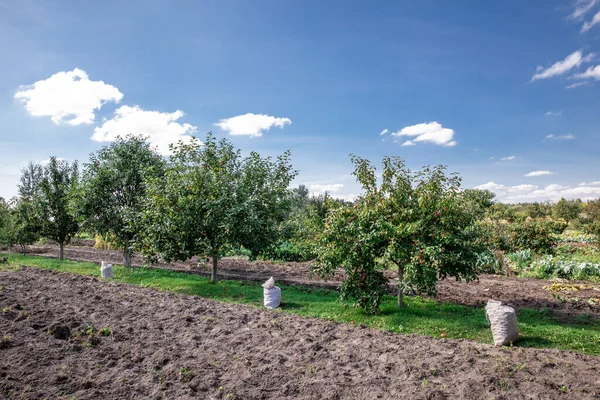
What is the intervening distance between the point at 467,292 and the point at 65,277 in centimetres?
1503

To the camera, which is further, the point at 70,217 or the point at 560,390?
the point at 70,217

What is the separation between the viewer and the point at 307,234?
442 inches

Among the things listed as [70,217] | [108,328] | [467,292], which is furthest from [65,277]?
[467,292]

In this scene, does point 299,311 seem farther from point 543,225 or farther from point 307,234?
point 543,225

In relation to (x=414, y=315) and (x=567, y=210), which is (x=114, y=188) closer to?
(x=414, y=315)

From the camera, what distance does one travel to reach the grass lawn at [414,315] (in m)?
7.60

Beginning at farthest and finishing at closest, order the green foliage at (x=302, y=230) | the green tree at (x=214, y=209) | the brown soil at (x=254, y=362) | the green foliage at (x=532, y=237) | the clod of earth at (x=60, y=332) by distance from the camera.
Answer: the green foliage at (x=532, y=237), the green tree at (x=214, y=209), the green foliage at (x=302, y=230), the clod of earth at (x=60, y=332), the brown soil at (x=254, y=362)

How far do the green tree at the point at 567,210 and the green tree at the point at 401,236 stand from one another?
34470 mm

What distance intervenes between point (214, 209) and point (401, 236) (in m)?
6.33

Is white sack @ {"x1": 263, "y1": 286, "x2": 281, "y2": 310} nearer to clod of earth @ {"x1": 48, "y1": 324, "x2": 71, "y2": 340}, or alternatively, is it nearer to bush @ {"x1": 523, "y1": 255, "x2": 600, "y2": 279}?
clod of earth @ {"x1": 48, "y1": 324, "x2": 71, "y2": 340}

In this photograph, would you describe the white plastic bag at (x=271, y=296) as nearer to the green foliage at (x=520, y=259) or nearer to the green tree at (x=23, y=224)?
the green foliage at (x=520, y=259)

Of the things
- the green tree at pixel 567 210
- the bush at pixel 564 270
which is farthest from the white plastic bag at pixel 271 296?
the green tree at pixel 567 210

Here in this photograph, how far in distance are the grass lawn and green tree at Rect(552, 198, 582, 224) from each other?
33456 mm

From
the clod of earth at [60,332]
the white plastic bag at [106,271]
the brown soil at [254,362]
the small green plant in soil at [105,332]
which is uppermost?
the white plastic bag at [106,271]
